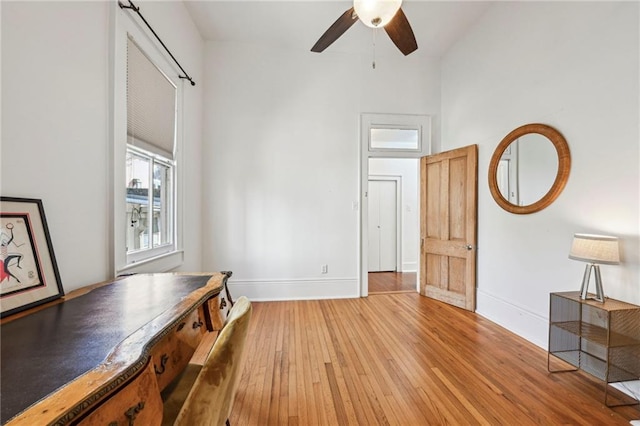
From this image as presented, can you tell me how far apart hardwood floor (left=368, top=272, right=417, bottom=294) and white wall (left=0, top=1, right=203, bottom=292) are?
11.6ft

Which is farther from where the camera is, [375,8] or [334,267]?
[334,267]

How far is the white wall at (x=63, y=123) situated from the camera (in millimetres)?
1131

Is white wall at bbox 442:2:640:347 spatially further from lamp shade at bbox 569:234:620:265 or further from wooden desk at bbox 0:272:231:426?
wooden desk at bbox 0:272:231:426

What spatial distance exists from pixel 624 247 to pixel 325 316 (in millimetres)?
2664

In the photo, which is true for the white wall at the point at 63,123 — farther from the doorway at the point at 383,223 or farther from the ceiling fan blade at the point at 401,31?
the doorway at the point at 383,223

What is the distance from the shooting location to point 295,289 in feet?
12.2

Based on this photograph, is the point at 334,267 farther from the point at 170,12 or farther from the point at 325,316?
the point at 170,12

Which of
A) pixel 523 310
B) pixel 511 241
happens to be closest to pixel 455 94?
pixel 511 241

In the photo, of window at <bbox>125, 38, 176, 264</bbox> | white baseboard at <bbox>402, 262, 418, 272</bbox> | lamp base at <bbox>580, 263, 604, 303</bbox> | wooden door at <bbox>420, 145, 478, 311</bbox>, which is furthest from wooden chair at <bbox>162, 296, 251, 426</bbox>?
white baseboard at <bbox>402, 262, 418, 272</bbox>

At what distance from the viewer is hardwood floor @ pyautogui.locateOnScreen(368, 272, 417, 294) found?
423 cm

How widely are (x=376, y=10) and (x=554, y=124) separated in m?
1.94

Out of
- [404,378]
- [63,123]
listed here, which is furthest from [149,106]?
[404,378]

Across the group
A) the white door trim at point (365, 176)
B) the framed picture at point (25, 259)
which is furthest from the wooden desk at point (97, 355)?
the white door trim at point (365, 176)

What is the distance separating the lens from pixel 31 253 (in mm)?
1138
